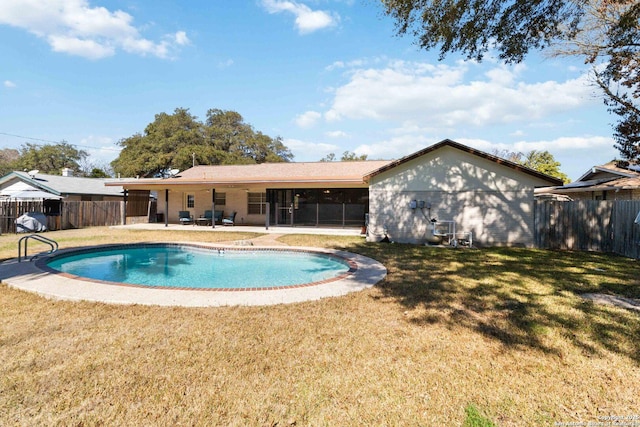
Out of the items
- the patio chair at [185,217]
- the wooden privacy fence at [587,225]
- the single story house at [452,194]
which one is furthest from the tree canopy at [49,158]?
the wooden privacy fence at [587,225]

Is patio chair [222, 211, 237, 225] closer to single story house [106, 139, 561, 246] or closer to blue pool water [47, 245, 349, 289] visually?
single story house [106, 139, 561, 246]

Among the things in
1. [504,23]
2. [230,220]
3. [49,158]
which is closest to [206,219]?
[230,220]

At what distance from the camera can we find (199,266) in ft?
31.5

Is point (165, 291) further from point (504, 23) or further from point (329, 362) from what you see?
point (504, 23)

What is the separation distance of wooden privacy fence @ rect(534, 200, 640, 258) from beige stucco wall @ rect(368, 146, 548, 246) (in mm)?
580

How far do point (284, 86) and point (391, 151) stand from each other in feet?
116

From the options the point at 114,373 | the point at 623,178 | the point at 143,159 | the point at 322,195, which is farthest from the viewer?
the point at 143,159

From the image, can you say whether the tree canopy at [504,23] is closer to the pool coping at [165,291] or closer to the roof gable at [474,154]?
the roof gable at [474,154]

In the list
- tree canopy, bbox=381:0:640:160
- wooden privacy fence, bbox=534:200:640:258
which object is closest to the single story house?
wooden privacy fence, bbox=534:200:640:258

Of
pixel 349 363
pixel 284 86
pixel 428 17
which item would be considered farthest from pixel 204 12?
pixel 349 363

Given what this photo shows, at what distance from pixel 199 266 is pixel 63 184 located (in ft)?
64.7

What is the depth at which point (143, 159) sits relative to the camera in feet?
111

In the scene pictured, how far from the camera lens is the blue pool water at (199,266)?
7832 millimetres

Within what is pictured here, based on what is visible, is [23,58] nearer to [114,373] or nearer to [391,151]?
[114,373]
